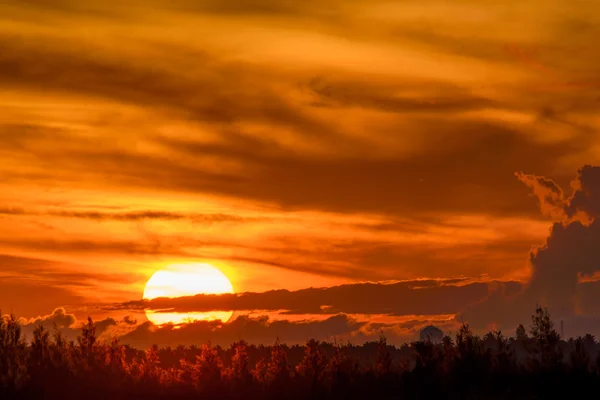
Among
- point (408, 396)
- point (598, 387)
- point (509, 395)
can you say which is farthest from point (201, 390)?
point (598, 387)

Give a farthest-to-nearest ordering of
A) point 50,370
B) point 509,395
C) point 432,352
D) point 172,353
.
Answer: point 172,353, point 432,352, point 50,370, point 509,395

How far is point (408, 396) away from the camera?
49.8m

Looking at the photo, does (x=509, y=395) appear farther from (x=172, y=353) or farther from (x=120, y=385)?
(x=172, y=353)

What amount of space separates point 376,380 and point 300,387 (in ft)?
13.8

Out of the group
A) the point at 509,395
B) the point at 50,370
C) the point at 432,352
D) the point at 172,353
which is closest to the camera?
the point at 509,395

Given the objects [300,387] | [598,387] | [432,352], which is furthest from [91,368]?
[598,387]

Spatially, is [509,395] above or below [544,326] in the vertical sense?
below

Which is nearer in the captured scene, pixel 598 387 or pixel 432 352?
pixel 598 387

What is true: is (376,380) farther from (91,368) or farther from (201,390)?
(91,368)

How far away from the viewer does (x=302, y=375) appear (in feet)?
179

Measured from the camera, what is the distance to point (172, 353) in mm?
169750

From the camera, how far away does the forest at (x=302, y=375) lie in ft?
163

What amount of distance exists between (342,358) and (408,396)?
283 inches

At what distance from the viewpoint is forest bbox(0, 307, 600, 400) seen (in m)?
49.7
